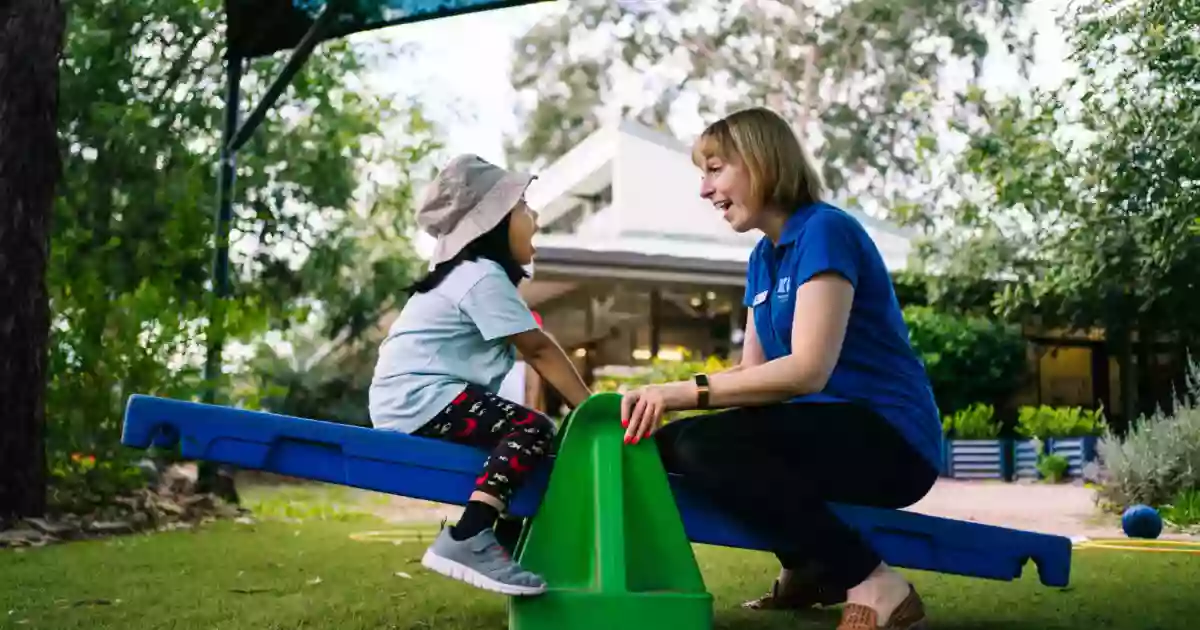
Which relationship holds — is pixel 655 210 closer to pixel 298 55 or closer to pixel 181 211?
pixel 298 55

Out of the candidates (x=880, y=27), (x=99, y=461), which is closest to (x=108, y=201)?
(x=99, y=461)

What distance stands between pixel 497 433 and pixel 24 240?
95.4 inches

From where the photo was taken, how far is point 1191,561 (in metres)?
2.43

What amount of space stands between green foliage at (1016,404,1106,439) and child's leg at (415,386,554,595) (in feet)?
17.5

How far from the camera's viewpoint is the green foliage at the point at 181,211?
3.54m

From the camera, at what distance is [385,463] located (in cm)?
127

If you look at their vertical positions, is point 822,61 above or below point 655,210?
above

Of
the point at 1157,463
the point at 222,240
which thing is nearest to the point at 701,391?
the point at 222,240

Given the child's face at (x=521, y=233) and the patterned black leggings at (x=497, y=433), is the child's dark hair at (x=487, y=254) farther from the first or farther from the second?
the patterned black leggings at (x=497, y=433)

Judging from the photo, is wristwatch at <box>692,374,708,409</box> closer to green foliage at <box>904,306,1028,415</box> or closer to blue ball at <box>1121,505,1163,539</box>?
blue ball at <box>1121,505,1163,539</box>

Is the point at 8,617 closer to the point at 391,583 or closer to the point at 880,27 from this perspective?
the point at 391,583

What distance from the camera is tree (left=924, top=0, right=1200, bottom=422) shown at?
15.4 feet

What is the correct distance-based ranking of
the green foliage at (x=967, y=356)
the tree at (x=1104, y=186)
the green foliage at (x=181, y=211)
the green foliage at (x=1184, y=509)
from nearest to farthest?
the green foliage at (x=181, y=211) < the green foliage at (x=1184, y=509) < the tree at (x=1104, y=186) < the green foliage at (x=967, y=356)

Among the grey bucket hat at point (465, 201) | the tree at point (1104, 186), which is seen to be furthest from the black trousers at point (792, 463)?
the tree at point (1104, 186)
